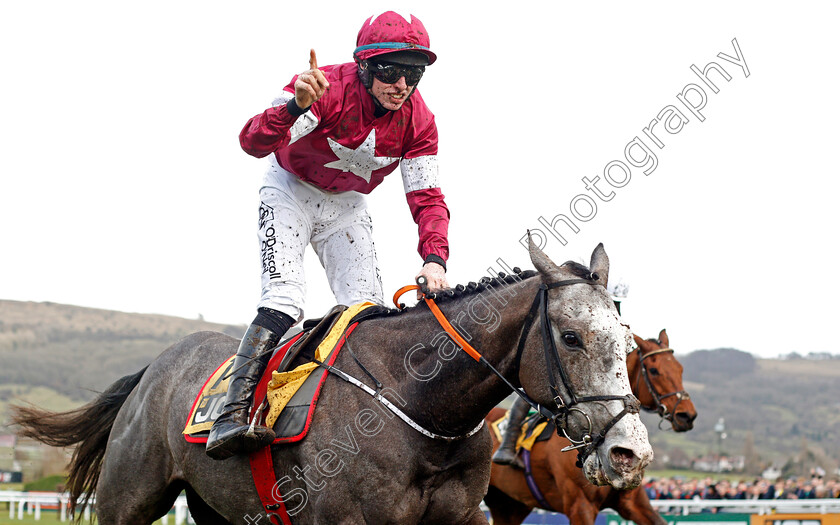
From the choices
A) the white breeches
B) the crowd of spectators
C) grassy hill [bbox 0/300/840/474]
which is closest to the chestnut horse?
the white breeches

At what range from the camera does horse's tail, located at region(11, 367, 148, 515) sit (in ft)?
20.7

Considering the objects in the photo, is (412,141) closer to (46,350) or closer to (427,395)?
(427,395)

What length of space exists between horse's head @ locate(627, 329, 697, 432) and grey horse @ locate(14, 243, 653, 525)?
226 inches

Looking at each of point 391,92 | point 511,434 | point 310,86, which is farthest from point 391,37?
point 511,434

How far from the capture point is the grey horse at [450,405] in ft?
11.7

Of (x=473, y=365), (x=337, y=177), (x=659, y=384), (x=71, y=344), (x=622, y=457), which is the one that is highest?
(x=337, y=177)

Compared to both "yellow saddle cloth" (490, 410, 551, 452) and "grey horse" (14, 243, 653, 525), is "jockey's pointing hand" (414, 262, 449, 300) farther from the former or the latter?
"yellow saddle cloth" (490, 410, 551, 452)

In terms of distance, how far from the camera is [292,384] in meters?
4.35

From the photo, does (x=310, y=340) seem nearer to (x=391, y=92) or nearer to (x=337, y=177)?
(x=337, y=177)

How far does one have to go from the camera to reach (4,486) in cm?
3484

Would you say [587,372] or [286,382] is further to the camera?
[286,382]

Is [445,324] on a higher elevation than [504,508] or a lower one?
higher

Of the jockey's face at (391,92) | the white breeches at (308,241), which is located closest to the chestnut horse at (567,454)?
the white breeches at (308,241)

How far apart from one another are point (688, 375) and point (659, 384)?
77.4 meters
